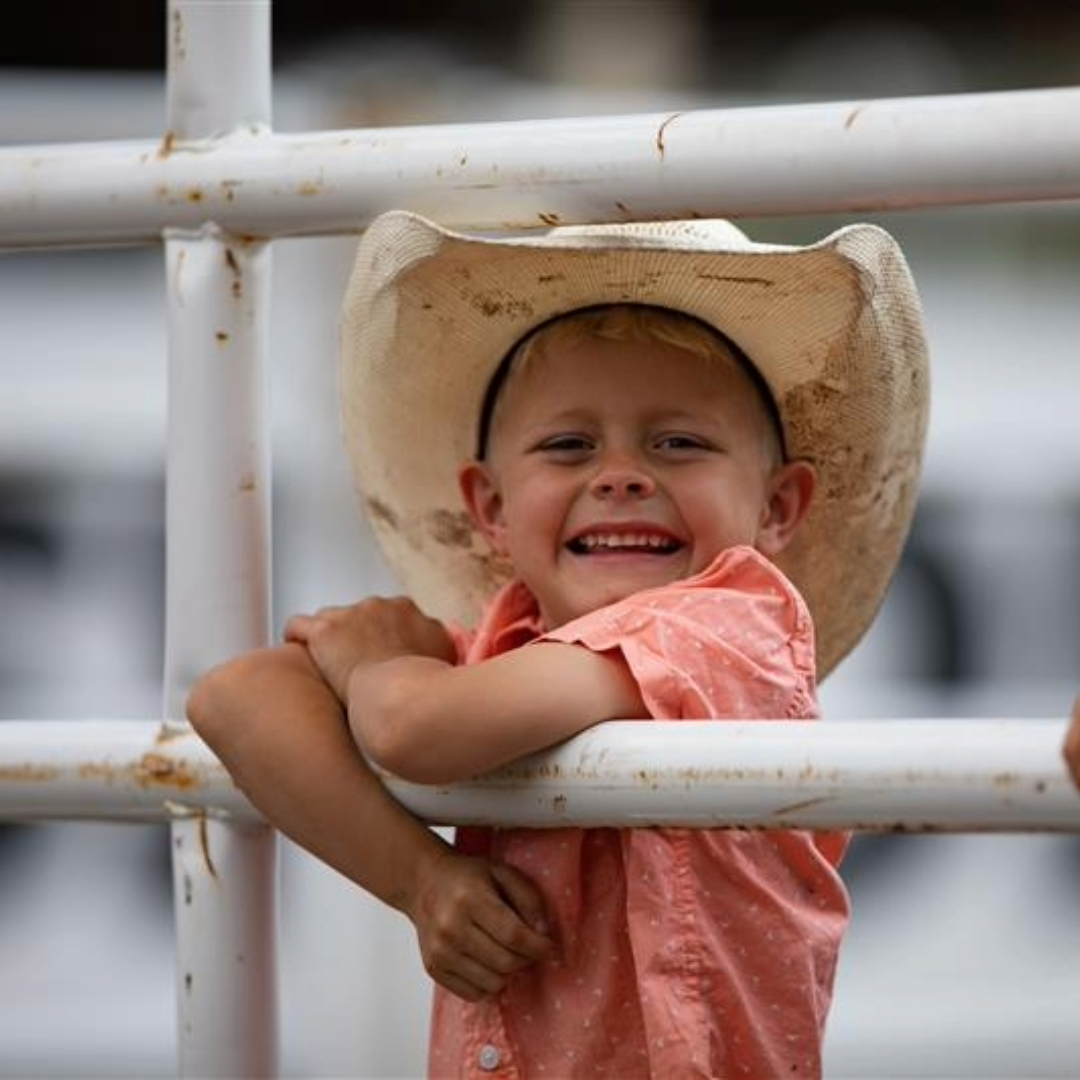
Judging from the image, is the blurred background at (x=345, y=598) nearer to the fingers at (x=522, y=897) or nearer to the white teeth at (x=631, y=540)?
the white teeth at (x=631, y=540)

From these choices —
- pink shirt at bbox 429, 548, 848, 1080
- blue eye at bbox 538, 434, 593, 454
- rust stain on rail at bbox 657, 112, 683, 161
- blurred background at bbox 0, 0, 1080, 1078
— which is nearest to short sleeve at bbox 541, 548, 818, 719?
pink shirt at bbox 429, 548, 848, 1080

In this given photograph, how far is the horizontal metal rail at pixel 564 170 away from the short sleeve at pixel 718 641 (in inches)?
7.8

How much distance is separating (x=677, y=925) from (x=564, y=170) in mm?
356

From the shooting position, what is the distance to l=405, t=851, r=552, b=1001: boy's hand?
1.09 metres

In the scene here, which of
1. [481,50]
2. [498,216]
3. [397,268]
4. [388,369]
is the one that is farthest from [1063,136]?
[481,50]

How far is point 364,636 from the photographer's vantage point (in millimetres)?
1242

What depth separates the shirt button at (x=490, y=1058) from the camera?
1148 millimetres

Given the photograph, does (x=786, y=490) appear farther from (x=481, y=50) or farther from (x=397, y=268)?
(x=481, y=50)

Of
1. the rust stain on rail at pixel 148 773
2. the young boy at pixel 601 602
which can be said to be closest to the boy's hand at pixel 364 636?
the young boy at pixel 601 602

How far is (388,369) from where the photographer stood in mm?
1331

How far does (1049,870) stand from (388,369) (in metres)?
2.30

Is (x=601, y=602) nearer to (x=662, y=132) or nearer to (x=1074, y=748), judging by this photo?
(x=662, y=132)

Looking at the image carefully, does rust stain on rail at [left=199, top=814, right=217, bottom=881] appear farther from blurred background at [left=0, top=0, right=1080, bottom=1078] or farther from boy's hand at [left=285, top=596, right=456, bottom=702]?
blurred background at [left=0, top=0, right=1080, bottom=1078]

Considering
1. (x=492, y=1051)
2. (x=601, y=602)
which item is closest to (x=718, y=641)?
(x=601, y=602)
